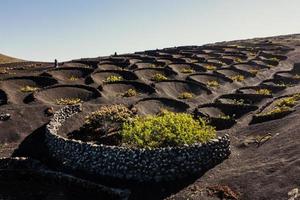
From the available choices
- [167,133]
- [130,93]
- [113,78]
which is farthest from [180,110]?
[167,133]

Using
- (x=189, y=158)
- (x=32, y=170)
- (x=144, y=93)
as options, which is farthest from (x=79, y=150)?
(x=144, y=93)

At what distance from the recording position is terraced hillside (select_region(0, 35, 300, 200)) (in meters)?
29.8

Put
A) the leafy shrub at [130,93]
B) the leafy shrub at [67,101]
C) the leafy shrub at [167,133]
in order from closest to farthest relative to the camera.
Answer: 1. the leafy shrub at [167,133]
2. the leafy shrub at [67,101]
3. the leafy shrub at [130,93]

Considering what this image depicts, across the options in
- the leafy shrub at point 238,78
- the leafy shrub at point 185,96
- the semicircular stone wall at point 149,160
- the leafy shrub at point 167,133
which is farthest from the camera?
the leafy shrub at point 238,78

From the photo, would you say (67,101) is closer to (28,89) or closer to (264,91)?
(28,89)

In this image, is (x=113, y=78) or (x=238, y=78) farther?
(x=238, y=78)

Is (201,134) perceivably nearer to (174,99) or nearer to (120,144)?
(120,144)

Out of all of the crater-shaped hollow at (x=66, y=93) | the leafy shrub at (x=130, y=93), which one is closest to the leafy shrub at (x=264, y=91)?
the leafy shrub at (x=130, y=93)

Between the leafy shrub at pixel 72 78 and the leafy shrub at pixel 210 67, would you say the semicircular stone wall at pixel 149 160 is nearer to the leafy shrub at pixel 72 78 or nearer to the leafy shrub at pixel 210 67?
the leafy shrub at pixel 72 78

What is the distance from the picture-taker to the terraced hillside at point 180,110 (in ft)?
97.9

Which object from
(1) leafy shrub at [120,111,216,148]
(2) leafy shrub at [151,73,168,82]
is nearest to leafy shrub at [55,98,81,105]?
(2) leafy shrub at [151,73,168,82]

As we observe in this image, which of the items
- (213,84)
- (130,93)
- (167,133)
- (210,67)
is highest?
(210,67)

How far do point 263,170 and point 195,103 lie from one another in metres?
26.2

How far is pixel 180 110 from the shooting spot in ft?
169
